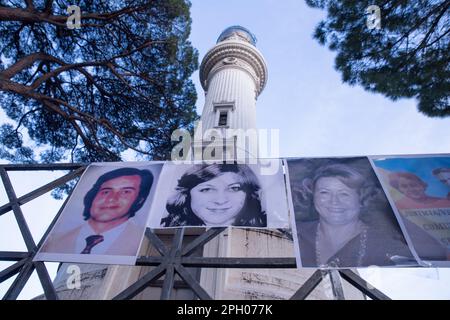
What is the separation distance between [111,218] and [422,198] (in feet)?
12.2

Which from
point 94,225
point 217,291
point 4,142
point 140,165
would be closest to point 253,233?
point 217,291

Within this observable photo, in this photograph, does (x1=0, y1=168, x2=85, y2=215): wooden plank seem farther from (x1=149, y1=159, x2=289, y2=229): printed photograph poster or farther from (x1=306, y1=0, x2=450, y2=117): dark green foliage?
(x1=306, y1=0, x2=450, y2=117): dark green foliage

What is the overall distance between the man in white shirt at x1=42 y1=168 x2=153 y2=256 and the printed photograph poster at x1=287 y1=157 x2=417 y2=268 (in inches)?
74.8

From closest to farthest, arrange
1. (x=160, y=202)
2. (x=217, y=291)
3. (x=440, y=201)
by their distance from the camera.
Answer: (x=440, y=201), (x=160, y=202), (x=217, y=291)

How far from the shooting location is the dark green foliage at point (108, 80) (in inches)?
378

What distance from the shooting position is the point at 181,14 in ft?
33.4

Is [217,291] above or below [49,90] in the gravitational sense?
below

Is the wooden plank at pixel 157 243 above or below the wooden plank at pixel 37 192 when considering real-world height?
below

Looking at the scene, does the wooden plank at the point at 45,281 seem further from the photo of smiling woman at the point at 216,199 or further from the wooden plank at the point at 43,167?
the wooden plank at the point at 43,167

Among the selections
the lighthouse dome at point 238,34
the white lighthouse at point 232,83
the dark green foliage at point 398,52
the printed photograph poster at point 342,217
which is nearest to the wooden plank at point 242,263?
the printed photograph poster at point 342,217

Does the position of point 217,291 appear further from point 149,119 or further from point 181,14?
point 181,14

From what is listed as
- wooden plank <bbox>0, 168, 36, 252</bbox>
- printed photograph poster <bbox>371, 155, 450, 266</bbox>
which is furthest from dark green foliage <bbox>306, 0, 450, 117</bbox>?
wooden plank <bbox>0, 168, 36, 252</bbox>

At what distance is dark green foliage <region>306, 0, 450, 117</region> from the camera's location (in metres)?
6.78
